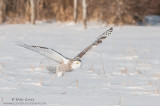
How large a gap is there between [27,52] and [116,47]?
2500 mm

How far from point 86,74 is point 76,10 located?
30.6 feet

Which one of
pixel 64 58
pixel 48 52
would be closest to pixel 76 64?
pixel 64 58

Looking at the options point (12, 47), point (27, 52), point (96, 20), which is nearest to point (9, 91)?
point (27, 52)

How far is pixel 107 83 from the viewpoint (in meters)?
6.08

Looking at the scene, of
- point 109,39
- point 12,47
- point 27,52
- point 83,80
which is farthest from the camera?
point 109,39

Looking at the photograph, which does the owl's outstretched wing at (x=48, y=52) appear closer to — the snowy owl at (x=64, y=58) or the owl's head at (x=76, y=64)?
the snowy owl at (x=64, y=58)

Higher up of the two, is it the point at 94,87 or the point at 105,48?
the point at 94,87

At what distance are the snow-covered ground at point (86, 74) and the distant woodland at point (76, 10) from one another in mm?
2578

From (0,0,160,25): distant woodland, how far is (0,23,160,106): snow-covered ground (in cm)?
258

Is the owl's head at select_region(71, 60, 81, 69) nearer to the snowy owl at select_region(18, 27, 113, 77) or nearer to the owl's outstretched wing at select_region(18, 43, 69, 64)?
the snowy owl at select_region(18, 27, 113, 77)

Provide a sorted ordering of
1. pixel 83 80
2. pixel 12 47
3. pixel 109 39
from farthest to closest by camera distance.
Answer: pixel 109 39, pixel 12 47, pixel 83 80

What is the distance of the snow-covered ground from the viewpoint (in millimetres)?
4777

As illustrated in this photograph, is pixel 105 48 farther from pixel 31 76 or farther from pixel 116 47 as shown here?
pixel 31 76

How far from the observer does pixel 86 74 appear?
6.87m
